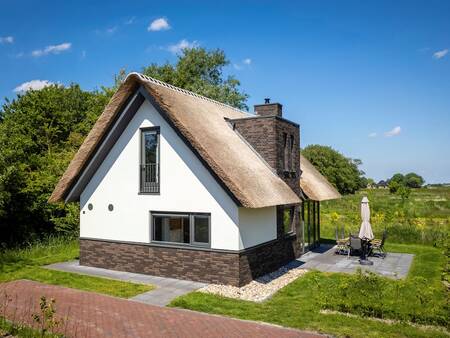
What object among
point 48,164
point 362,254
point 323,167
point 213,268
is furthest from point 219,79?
point 323,167

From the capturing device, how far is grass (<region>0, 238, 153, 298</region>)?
11.8 meters

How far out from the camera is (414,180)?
459 ft

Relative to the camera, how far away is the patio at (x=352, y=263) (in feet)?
47.5

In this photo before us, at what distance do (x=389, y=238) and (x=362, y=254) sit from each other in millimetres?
6745

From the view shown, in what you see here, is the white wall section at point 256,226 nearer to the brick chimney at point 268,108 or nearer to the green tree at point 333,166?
the brick chimney at point 268,108

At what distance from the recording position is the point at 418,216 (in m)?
32.0

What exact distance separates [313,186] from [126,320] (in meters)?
12.1

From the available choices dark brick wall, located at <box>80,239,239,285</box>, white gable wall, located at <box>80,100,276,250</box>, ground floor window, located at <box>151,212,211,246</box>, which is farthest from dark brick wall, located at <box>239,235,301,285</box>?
ground floor window, located at <box>151,212,211,246</box>

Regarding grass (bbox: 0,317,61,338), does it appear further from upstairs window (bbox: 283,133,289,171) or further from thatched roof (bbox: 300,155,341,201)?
thatched roof (bbox: 300,155,341,201)

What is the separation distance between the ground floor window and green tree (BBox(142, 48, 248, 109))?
76.8 ft

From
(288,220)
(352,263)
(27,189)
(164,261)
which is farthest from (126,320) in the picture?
(27,189)

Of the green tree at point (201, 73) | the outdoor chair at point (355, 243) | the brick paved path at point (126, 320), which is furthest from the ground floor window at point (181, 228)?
the green tree at point (201, 73)

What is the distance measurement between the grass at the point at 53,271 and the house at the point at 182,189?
1560 mm

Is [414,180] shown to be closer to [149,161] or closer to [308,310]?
[149,161]
